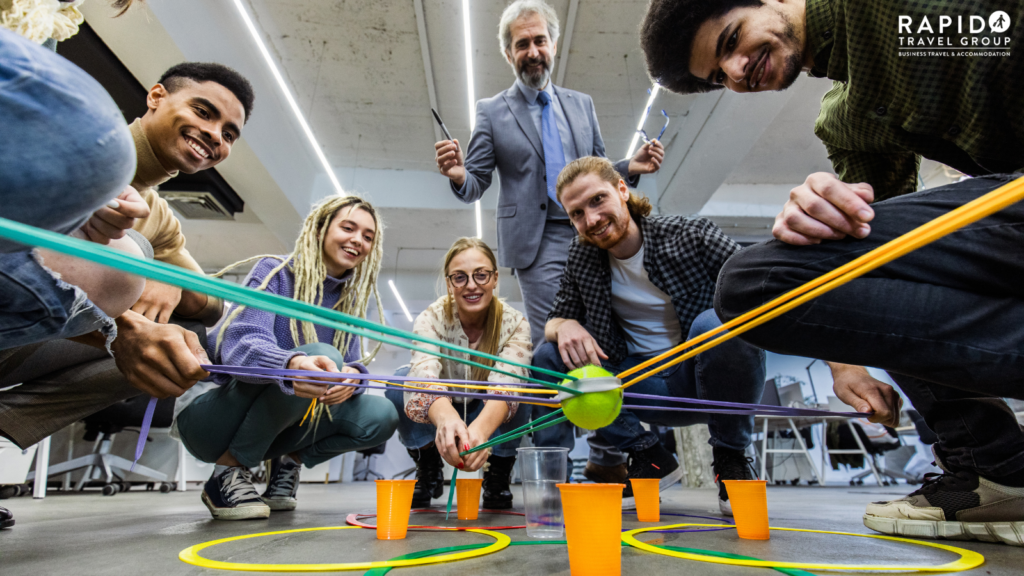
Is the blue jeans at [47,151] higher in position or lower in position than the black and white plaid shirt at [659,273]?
lower

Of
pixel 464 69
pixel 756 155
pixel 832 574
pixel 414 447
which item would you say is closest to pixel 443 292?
pixel 414 447

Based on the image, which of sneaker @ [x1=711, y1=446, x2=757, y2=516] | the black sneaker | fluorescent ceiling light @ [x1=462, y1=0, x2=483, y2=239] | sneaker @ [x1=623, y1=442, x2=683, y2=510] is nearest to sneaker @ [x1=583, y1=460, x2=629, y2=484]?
sneaker @ [x1=623, y1=442, x2=683, y2=510]

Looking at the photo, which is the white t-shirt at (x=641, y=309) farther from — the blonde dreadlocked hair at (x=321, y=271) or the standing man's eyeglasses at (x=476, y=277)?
the blonde dreadlocked hair at (x=321, y=271)

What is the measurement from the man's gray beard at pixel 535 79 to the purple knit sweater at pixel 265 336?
120 centimetres

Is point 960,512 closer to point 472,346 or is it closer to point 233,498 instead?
point 472,346

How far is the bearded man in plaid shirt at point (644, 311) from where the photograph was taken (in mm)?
1637

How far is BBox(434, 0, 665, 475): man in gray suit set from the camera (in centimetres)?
217

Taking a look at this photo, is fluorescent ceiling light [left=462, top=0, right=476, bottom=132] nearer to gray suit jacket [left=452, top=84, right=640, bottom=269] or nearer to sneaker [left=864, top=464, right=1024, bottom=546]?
gray suit jacket [left=452, top=84, right=640, bottom=269]

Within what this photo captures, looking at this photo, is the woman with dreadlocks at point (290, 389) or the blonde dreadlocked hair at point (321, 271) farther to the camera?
the blonde dreadlocked hair at point (321, 271)

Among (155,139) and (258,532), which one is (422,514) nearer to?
(258,532)

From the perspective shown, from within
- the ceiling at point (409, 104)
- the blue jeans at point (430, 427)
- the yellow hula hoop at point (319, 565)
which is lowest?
the yellow hula hoop at point (319, 565)

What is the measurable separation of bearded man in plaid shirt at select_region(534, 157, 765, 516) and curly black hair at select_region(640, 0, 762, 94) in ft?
1.31

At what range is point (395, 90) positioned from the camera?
475 centimetres

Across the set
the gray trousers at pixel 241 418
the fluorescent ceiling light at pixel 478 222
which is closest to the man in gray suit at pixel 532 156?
the gray trousers at pixel 241 418
